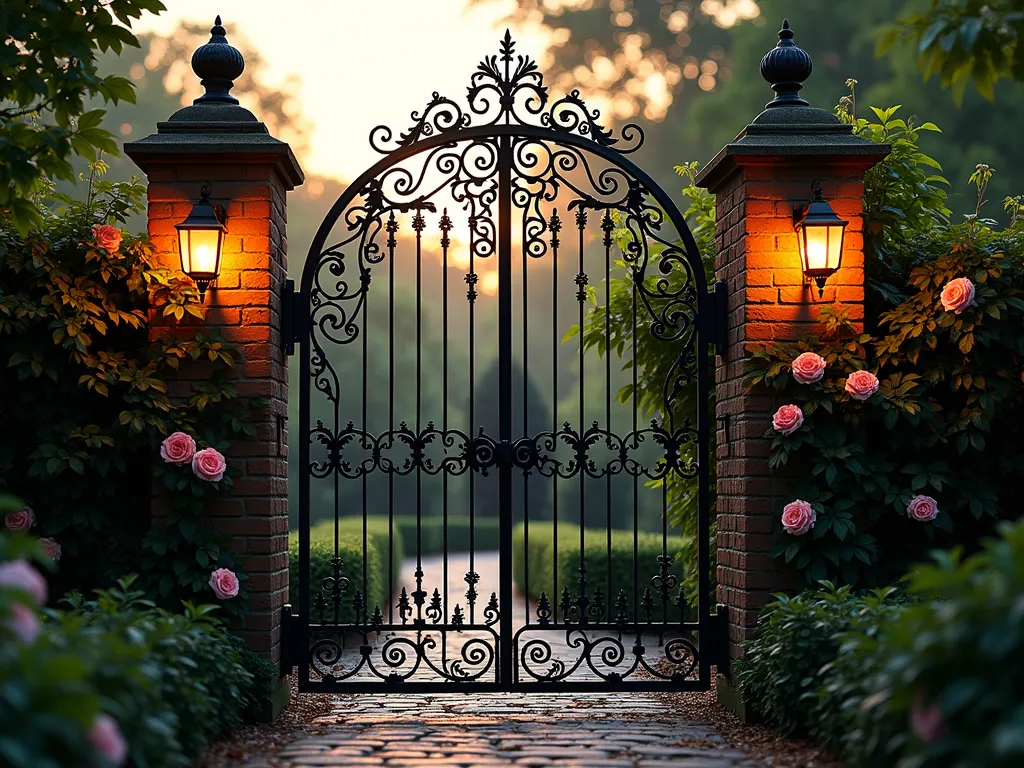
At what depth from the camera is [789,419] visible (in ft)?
18.5

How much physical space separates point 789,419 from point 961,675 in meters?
2.76

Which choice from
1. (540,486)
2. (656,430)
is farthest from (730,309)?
(540,486)

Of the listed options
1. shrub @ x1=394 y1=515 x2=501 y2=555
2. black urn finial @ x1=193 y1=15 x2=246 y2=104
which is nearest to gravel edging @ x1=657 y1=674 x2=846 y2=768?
black urn finial @ x1=193 y1=15 x2=246 y2=104

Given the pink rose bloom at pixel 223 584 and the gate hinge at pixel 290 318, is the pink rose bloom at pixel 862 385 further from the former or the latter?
the pink rose bloom at pixel 223 584

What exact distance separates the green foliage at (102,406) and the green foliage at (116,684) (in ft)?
1.94

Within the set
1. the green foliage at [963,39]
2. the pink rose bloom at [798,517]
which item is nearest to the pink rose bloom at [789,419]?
the pink rose bloom at [798,517]

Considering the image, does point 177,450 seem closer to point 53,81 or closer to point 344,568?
point 53,81

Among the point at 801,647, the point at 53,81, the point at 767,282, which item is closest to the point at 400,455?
the point at 767,282

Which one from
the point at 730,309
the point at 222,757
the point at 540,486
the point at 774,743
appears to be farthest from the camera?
the point at 540,486

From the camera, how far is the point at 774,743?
5.04 metres

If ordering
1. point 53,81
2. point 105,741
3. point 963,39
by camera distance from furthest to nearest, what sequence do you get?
1. point 53,81
2. point 963,39
3. point 105,741

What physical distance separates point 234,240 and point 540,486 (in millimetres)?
19310

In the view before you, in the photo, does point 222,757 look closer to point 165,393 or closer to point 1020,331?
point 165,393

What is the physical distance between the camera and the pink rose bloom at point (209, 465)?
5543 millimetres
